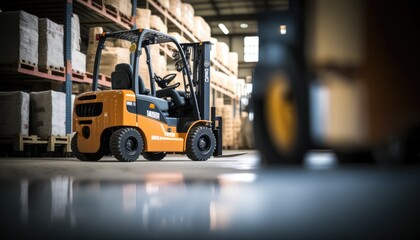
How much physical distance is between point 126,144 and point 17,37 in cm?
243

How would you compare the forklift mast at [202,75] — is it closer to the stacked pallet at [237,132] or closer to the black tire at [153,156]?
the black tire at [153,156]

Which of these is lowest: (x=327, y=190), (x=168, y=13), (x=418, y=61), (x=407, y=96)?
(x=327, y=190)

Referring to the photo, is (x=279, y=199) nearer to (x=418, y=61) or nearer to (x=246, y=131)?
(x=418, y=61)

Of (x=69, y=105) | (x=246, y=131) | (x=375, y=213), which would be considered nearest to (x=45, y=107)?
(x=69, y=105)

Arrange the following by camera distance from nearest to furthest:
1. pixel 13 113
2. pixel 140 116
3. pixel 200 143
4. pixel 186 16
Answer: pixel 140 116
pixel 200 143
pixel 13 113
pixel 186 16

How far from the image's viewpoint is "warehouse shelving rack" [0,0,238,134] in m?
7.82

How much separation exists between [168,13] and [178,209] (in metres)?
9.47

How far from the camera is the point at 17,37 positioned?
22.8 feet

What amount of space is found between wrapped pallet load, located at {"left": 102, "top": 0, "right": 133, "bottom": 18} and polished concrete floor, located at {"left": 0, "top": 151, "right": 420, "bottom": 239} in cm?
653

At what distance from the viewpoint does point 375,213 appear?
181cm

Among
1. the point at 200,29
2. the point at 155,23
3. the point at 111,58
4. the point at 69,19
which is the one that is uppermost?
the point at 200,29

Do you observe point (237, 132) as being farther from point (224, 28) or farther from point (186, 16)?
point (224, 28)

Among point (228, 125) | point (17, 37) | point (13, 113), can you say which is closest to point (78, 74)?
point (13, 113)

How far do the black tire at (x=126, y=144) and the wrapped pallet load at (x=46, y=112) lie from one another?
190 cm
